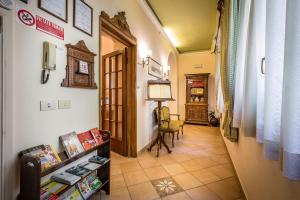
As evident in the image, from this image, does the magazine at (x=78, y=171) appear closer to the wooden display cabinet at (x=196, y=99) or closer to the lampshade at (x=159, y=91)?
the lampshade at (x=159, y=91)

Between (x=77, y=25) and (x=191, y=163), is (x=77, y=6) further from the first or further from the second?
(x=191, y=163)

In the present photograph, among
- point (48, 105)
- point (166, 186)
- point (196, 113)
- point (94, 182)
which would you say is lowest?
point (166, 186)

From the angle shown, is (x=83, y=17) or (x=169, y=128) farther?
(x=169, y=128)

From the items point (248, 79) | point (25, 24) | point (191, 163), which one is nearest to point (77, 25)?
point (25, 24)

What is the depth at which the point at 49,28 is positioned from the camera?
140 cm

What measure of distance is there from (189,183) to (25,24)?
2.53 metres

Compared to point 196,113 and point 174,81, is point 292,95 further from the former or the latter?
point 174,81

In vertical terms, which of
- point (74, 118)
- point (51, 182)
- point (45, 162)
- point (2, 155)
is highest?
point (74, 118)

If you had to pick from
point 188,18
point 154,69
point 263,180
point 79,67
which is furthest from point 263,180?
point 188,18

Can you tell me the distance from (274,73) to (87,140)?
174cm

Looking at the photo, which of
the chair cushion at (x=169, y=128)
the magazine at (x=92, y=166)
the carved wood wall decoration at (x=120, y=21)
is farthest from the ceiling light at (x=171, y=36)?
the magazine at (x=92, y=166)

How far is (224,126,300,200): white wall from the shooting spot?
896mm

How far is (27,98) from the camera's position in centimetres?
124

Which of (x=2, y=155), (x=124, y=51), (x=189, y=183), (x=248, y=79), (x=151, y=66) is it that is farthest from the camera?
(x=151, y=66)
